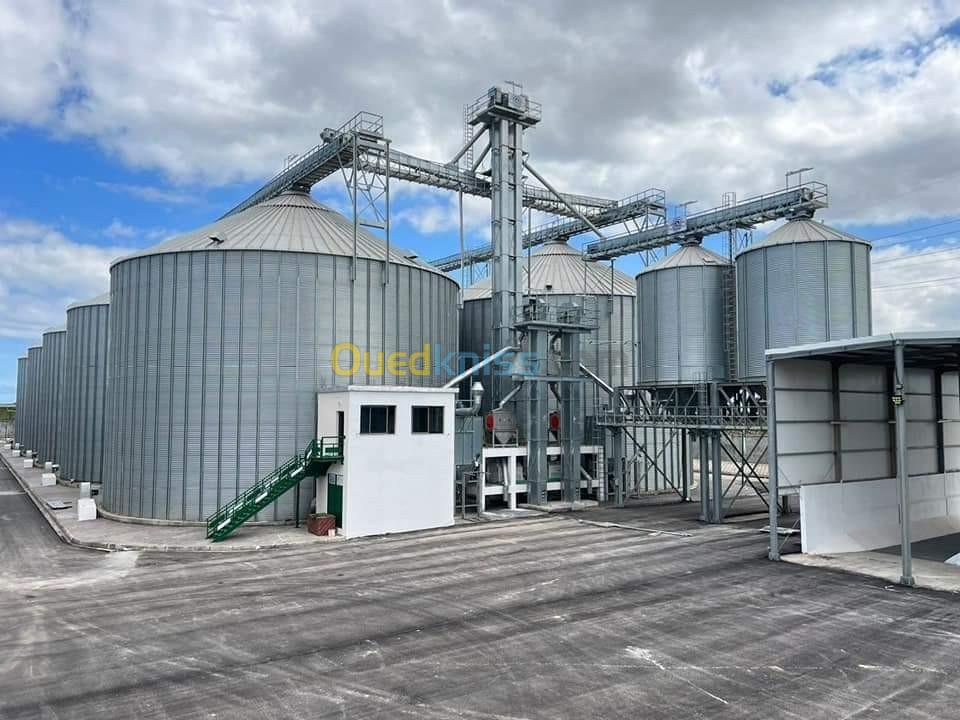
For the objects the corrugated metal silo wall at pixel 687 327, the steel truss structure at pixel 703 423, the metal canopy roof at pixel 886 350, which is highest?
the corrugated metal silo wall at pixel 687 327

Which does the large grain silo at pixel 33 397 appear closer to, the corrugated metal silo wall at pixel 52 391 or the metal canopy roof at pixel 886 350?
the corrugated metal silo wall at pixel 52 391

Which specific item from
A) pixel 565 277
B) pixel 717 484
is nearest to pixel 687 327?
pixel 717 484

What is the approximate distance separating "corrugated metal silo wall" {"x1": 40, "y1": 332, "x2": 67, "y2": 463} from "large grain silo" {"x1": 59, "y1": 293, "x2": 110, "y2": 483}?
4.92m

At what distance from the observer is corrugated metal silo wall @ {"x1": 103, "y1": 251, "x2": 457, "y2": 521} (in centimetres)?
3175

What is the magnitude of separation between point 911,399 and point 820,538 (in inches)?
392

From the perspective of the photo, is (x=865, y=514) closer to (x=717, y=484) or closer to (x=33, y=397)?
(x=717, y=484)

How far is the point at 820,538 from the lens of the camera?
25.7 meters

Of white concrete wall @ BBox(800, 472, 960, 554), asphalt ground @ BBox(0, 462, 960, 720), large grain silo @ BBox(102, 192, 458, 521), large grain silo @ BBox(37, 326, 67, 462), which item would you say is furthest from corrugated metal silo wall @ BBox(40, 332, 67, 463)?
white concrete wall @ BBox(800, 472, 960, 554)

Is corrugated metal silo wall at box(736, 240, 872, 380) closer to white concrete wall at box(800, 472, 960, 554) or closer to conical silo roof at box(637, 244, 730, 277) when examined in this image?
conical silo roof at box(637, 244, 730, 277)

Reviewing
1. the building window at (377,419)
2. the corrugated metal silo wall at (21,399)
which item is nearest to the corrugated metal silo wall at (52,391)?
the corrugated metal silo wall at (21,399)

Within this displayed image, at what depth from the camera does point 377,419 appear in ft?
99.8

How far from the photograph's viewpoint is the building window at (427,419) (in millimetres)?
31500

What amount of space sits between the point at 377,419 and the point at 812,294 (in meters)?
20.1

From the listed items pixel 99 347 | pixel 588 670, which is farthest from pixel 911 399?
pixel 99 347
